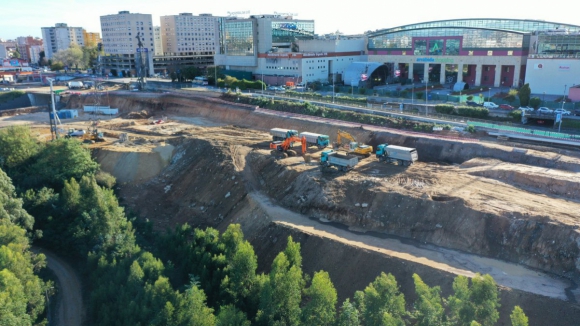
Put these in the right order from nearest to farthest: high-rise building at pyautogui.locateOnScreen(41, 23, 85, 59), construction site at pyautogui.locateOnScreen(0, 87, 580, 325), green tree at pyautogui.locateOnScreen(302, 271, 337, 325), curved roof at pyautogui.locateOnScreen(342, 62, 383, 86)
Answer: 1. green tree at pyautogui.locateOnScreen(302, 271, 337, 325)
2. construction site at pyautogui.locateOnScreen(0, 87, 580, 325)
3. curved roof at pyautogui.locateOnScreen(342, 62, 383, 86)
4. high-rise building at pyautogui.locateOnScreen(41, 23, 85, 59)

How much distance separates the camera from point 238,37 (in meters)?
94.8

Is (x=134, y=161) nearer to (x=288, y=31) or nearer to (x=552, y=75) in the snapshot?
(x=552, y=75)

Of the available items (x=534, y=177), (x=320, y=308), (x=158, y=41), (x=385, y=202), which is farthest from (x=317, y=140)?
(x=158, y=41)

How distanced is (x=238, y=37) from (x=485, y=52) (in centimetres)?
4768

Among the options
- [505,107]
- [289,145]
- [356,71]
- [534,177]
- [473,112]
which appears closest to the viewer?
[534,177]

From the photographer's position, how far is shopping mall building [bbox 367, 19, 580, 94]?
64.7 m

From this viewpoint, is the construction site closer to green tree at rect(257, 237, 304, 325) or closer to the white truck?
green tree at rect(257, 237, 304, 325)

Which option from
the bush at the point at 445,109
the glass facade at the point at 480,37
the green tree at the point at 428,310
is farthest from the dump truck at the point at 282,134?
Answer: the glass facade at the point at 480,37

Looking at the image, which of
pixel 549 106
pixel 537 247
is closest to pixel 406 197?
pixel 537 247

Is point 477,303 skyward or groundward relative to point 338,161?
groundward

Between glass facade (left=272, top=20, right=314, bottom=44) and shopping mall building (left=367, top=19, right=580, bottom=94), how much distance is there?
18.3 m

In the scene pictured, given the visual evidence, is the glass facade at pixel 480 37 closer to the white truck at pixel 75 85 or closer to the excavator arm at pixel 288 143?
the excavator arm at pixel 288 143

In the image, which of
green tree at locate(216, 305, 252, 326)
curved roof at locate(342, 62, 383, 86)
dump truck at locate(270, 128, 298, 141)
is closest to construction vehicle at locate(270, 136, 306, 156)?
dump truck at locate(270, 128, 298, 141)

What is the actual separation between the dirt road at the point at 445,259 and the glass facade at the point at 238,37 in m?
65.3
